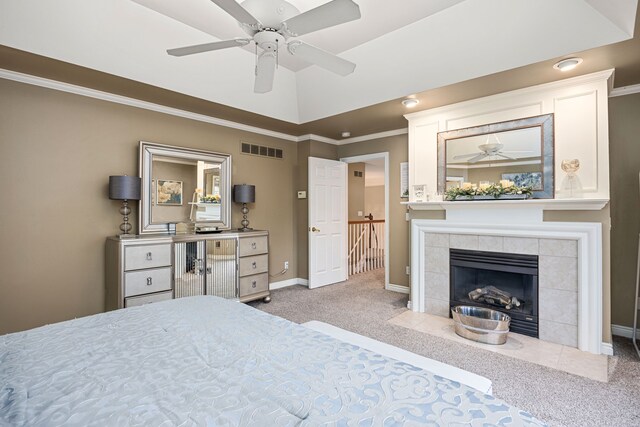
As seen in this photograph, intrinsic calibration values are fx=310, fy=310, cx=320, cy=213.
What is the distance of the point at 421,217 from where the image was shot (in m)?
3.98

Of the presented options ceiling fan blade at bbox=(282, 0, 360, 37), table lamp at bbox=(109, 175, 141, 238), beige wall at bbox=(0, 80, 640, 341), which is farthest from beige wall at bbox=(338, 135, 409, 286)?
table lamp at bbox=(109, 175, 141, 238)

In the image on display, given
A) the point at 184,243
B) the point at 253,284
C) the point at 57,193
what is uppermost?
the point at 57,193

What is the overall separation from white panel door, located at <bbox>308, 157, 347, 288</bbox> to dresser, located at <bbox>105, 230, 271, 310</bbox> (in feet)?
3.20

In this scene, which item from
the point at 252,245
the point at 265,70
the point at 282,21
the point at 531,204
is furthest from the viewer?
the point at 252,245

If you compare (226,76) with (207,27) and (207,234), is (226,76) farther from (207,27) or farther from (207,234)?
(207,234)

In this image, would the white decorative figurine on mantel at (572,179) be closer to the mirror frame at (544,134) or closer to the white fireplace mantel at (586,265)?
the mirror frame at (544,134)

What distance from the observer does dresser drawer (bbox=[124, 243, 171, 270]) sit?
3.12m

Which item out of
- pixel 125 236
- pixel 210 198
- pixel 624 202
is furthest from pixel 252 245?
pixel 624 202

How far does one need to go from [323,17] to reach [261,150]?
10.7 ft

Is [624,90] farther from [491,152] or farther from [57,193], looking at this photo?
[57,193]

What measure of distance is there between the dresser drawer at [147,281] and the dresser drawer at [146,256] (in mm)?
61

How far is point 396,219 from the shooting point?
196 inches

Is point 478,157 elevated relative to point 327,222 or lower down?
elevated

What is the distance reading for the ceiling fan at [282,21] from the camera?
175cm
